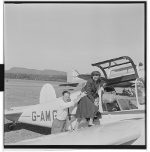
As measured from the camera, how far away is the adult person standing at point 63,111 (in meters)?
4.80

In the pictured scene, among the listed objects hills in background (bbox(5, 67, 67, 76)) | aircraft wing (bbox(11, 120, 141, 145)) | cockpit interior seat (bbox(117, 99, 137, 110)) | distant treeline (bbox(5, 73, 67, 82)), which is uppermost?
hills in background (bbox(5, 67, 67, 76))

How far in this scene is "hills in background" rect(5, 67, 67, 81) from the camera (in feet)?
15.7

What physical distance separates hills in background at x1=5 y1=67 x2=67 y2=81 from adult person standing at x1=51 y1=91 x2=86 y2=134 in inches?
10.6

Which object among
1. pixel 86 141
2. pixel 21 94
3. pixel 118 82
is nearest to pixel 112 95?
pixel 118 82

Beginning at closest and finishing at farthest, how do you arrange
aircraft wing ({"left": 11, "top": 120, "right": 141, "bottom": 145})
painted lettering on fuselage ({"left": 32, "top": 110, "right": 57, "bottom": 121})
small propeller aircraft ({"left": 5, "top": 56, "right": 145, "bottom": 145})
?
aircraft wing ({"left": 11, "top": 120, "right": 141, "bottom": 145}), small propeller aircraft ({"left": 5, "top": 56, "right": 145, "bottom": 145}), painted lettering on fuselage ({"left": 32, "top": 110, "right": 57, "bottom": 121})

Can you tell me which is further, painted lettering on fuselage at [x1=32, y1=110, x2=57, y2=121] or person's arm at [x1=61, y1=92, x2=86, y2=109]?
painted lettering on fuselage at [x1=32, y1=110, x2=57, y2=121]

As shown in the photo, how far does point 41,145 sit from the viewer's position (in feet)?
15.5

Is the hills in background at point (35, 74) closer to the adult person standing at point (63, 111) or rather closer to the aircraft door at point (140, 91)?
the adult person standing at point (63, 111)

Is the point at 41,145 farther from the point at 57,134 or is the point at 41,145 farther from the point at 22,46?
the point at 22,46

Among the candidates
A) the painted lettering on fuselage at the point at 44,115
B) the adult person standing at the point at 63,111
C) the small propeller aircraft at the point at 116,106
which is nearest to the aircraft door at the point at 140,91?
the small propeller aircraft at the point at 116,106

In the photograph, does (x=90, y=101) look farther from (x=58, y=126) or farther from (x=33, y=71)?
(x=33, y=71)

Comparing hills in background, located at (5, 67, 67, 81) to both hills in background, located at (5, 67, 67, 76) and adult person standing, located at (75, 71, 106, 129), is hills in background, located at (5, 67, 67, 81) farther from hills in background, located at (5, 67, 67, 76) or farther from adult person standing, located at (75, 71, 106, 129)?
adult person standing, located at (75, 71, 106, 129)

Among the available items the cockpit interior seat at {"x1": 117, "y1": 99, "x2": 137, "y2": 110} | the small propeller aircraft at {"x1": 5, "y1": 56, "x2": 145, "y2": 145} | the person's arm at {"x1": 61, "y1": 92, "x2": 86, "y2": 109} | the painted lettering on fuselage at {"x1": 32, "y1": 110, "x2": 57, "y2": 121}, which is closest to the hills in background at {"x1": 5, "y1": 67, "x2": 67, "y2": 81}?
the small propeller aircraft at {"x1": 5, "y1": 56, "x2": 145, "y2": 145}

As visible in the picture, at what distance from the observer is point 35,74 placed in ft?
16.1
